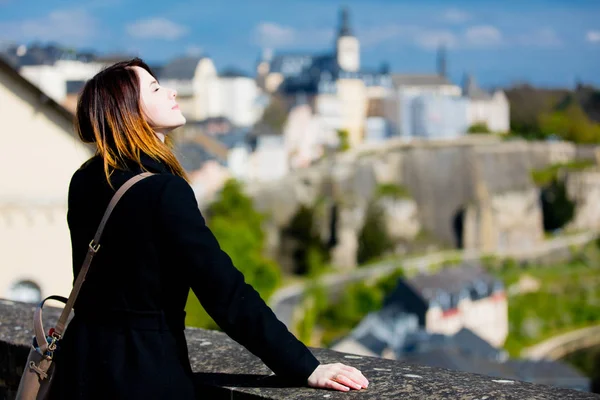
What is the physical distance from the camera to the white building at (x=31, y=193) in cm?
940

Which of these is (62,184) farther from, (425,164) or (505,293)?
(425,164)

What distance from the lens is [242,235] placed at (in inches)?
1288

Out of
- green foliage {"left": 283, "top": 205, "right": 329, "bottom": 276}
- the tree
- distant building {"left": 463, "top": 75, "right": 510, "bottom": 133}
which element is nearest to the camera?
green foliage {"left": 283, "top": 205, "right": 329, "bottom": 276}

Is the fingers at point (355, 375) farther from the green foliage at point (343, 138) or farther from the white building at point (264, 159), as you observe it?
Result: the green foliage at point (343, 138)

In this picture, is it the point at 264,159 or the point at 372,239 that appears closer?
the point at 372,239

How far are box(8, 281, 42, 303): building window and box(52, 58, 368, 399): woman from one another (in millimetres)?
7236

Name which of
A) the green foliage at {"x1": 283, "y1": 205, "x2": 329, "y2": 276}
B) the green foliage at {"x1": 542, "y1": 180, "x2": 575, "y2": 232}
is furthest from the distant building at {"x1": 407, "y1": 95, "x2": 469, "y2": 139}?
the green foliage at {"x1": 283, "y1": 205, "x2": 329, "y2": 276}

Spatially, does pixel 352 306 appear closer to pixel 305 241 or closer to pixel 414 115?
pixel 305 241

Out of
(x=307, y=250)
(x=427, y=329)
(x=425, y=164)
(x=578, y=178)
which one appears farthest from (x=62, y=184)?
(x=578, y=178)

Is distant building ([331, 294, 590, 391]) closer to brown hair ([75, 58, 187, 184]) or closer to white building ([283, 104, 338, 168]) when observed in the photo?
brown hair ([75, 58, 187, 184])

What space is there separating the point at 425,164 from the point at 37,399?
174ft

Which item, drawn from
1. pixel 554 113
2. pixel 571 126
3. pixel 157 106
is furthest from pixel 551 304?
pixel 554 113

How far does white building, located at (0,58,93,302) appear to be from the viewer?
9.40 metres

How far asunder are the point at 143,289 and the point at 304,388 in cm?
51
